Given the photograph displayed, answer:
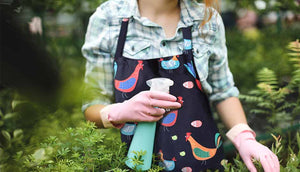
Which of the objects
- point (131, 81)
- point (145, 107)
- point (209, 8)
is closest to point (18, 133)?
point (145, 107)

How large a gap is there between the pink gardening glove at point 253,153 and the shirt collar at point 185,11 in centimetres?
58

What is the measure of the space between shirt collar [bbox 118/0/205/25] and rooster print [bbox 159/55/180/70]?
202 millimetres

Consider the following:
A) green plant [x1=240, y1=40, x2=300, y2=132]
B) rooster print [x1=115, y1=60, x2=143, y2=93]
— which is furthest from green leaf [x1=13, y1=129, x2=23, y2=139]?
green plant [x1=240, y1=40, x2=300, y2=132]

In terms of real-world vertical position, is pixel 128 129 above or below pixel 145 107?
below

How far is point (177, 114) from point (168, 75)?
0.56 ft

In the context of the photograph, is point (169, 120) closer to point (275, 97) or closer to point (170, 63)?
point (170, 63)

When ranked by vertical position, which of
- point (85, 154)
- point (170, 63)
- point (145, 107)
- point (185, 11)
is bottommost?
point (85, 154)

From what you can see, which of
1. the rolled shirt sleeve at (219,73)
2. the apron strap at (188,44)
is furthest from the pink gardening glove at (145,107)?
the rolled shirt sleeve at (219,73)

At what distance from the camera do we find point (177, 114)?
1.33 m

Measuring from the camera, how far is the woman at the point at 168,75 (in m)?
1.30

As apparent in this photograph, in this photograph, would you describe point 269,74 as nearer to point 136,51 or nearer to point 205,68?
point 205,68

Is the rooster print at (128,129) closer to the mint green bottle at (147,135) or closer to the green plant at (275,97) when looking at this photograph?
the mint green bottle at (147,135)

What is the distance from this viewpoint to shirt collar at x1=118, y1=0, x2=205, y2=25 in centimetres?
142

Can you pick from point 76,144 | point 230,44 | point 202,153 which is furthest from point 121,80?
point 230,44
